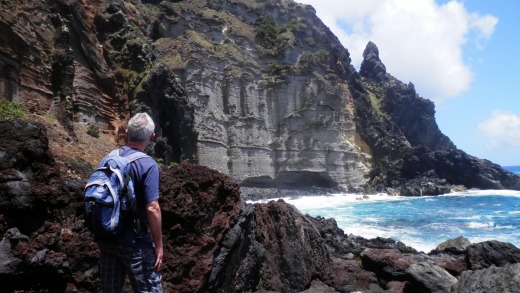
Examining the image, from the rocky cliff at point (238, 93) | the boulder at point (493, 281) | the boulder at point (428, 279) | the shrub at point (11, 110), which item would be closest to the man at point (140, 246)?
the boulder at point (493, 281)

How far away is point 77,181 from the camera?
5.81m

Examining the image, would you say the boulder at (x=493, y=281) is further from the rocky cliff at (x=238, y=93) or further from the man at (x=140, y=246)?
the rocky cliff at (x=238, y=93)

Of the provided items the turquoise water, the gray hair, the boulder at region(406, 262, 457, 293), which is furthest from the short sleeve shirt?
Answer: the turquoise water

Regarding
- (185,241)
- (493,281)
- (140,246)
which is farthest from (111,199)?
(493,281)

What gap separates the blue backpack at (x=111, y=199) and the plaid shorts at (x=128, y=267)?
0.21 m

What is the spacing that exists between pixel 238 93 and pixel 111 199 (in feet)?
137

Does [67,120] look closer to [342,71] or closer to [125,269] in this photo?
[125,269]

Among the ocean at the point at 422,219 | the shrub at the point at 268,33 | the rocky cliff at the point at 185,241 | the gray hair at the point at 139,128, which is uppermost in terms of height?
the shrub at the point at 268,33

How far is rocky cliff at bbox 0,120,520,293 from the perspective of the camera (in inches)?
186

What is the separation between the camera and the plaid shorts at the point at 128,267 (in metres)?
3.53

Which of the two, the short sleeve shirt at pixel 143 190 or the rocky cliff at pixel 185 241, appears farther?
the rocky cliff at pixel 185 241

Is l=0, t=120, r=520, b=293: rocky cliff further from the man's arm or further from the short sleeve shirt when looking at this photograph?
the man's arm

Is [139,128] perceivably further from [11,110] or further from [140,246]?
[11,110]

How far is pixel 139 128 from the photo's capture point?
3.77 metres
